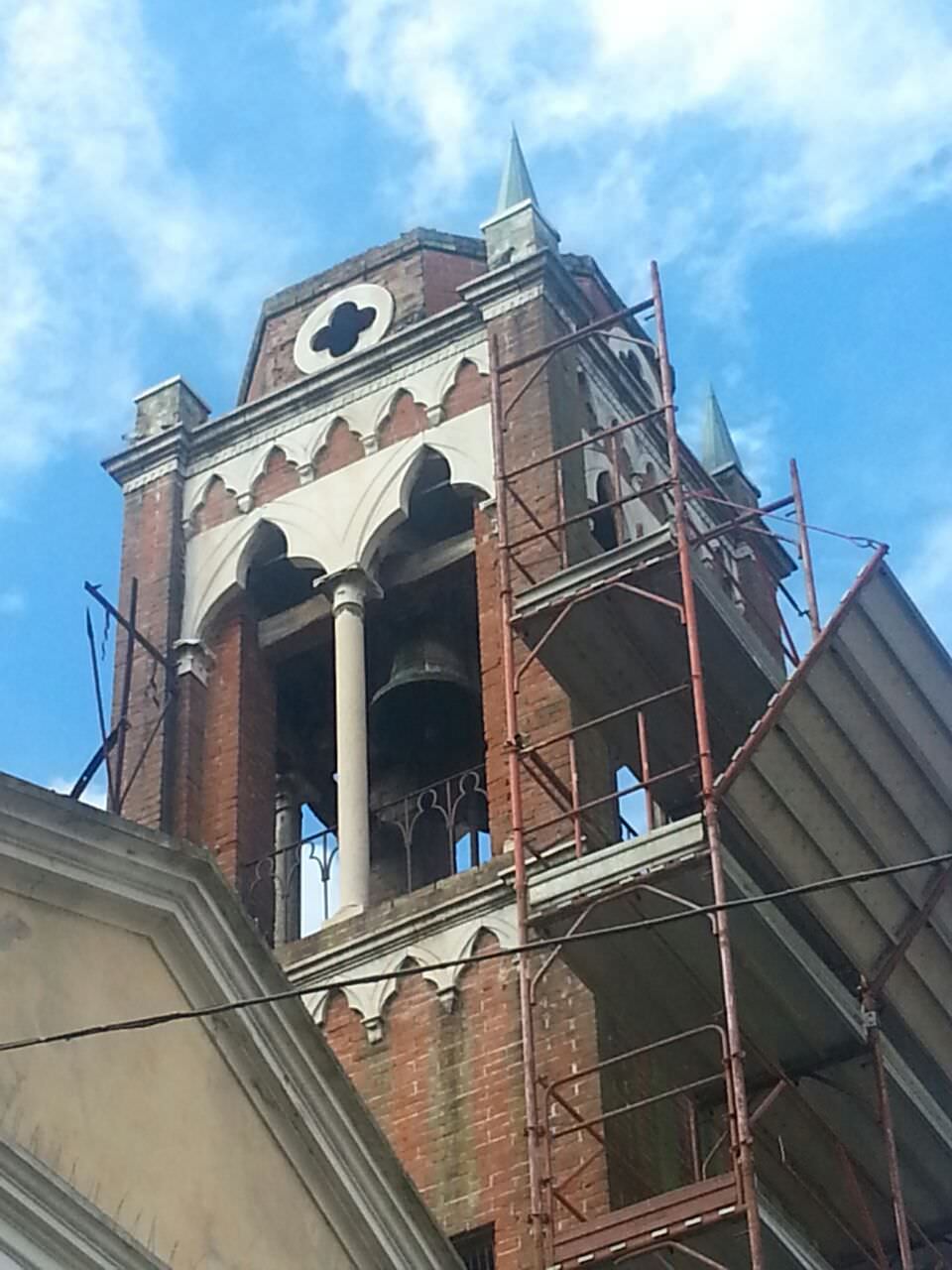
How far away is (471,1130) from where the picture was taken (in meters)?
16.7

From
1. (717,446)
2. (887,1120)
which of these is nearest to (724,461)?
(717,446)

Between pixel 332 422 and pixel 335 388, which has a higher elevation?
pixel 335 388

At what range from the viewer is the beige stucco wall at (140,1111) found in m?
9.87

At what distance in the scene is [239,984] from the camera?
1116cm

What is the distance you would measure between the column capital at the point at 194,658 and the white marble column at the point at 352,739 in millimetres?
1142

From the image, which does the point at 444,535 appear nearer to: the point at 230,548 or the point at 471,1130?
the point at 230,548

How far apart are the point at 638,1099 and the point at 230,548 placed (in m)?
7.39

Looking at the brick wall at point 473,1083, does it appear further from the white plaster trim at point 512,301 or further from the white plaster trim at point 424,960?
the white plaster trim at point 512,301

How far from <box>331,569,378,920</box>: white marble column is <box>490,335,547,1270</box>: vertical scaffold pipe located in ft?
4.56

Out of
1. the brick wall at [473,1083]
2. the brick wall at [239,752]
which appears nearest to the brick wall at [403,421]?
the brick wall at [239,752]

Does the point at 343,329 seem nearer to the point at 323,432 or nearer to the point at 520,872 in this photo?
the point at 323,432

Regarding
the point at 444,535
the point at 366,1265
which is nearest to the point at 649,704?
the point at 444,535

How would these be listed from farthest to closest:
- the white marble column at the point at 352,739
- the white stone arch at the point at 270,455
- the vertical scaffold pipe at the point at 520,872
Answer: the white stone arch at the point at 270,455, the white marble column at the point at 352,739, the vertical scaffold pipe at the point at 520,872

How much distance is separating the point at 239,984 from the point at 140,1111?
949mm
